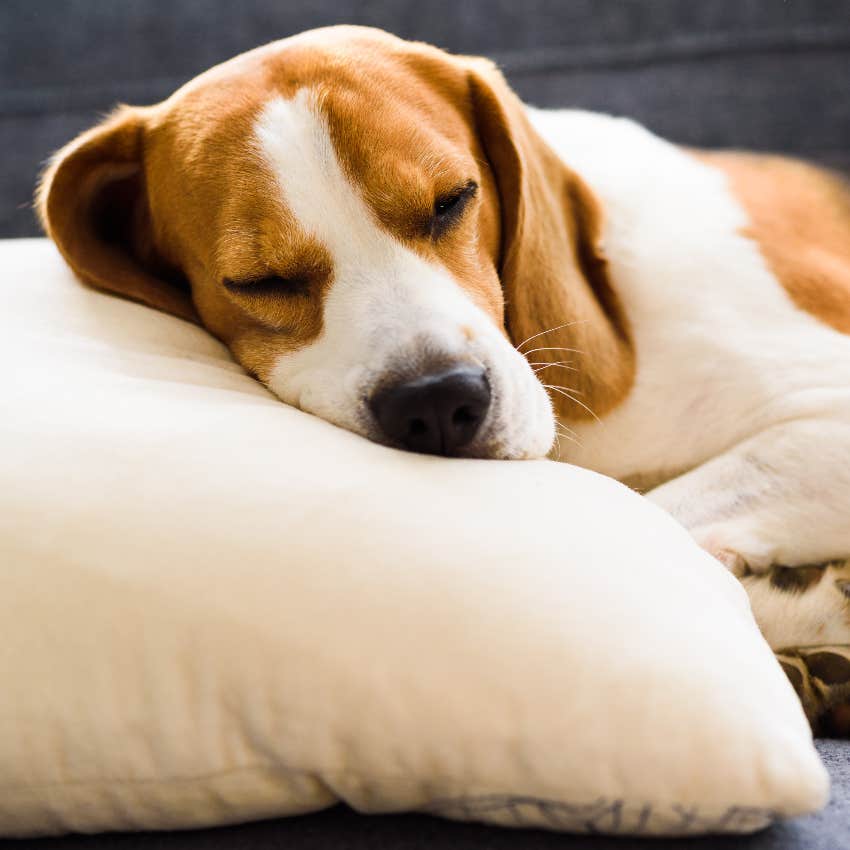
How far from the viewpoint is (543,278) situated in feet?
5.09

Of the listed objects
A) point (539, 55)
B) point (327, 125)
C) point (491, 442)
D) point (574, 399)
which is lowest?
point (574, 399)

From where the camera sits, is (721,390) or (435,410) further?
(721,390)

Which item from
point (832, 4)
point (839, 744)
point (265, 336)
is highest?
point (832, 4)

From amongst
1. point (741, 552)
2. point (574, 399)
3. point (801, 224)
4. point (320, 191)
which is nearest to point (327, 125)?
point (320, 191)

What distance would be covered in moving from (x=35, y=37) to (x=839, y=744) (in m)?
2.70

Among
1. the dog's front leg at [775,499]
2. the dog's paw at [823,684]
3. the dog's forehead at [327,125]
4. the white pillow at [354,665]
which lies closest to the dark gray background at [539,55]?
the dog's forehead at [327,125]

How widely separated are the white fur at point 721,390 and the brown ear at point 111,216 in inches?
27.8

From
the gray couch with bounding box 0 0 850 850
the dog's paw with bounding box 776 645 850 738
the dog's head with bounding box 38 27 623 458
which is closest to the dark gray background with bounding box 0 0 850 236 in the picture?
the gray couch with bounding box 0 0 850 850

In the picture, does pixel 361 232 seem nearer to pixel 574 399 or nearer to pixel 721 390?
pixel 574 399

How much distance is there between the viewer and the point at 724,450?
1.57 metres

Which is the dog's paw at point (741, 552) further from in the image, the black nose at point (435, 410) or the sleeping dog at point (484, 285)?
the black nose at point (435, 410)

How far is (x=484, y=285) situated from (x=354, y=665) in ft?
2.49

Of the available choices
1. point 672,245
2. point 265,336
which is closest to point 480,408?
point 265,336

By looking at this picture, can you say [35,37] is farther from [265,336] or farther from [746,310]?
[746,310]
